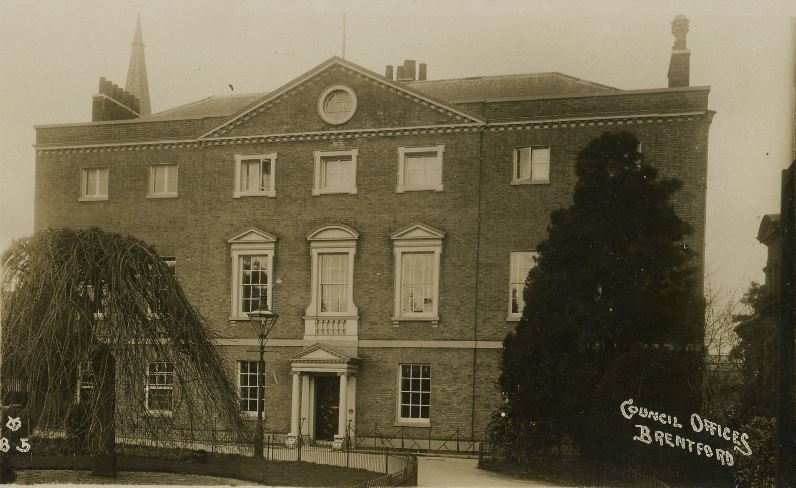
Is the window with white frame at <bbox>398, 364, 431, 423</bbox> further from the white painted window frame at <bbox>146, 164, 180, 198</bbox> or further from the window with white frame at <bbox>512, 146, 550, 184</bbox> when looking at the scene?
the white painted window frame at <bbox>146, 164, 180, 198</bbox>

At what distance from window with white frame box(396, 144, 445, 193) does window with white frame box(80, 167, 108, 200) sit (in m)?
8.95

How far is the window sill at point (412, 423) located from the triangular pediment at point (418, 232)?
18.0 ft

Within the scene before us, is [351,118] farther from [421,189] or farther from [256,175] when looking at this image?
[256,175]

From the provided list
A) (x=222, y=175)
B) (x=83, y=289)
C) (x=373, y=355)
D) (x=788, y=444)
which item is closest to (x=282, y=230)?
(x=222, y=175)

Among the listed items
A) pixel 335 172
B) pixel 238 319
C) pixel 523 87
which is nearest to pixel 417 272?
pixel 335 172

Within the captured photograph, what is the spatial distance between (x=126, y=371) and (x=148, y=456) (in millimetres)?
4326

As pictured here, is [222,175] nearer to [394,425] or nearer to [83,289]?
[394,425]

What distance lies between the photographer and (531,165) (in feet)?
90.2


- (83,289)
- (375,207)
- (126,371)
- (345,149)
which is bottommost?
(126,371)

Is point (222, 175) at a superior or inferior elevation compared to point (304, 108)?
inferior

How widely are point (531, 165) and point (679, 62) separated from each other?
5.08 meters

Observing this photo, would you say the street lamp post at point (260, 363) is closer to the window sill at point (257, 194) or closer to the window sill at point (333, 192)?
the window sill at point (333, 192)

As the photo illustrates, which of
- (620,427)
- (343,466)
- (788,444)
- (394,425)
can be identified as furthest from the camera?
(394,425)

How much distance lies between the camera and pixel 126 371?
1612 cm
